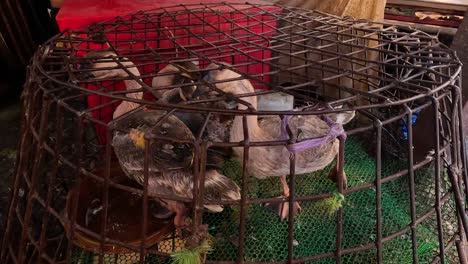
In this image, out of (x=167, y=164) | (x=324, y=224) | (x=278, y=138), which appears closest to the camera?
(x=167, y=164)

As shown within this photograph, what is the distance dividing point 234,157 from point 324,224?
1.80 ft

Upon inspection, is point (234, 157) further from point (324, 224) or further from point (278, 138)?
point (324, 224)

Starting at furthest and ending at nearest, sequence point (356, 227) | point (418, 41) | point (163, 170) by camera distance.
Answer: point (356, 227), point (418, 41), point (163, 170)

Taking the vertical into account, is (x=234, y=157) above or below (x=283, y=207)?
above

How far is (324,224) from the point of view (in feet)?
5.77

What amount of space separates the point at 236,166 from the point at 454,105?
1155 millimetres

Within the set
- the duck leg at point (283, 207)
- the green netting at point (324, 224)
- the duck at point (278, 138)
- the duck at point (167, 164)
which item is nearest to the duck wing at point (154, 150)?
the duck at point (167, 164)

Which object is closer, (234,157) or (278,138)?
(278,138)

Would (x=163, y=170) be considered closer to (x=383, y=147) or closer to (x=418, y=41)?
(x=418, y=41)

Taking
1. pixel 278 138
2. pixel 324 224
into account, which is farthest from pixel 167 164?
pixel 324 224

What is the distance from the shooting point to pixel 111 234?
1.64 meters

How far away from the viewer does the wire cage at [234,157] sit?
1.04 metres

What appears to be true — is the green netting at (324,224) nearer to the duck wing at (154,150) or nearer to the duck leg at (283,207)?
the duck leg at (283,207)

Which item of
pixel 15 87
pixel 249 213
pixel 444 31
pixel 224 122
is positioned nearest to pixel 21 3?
pixel 15 87
